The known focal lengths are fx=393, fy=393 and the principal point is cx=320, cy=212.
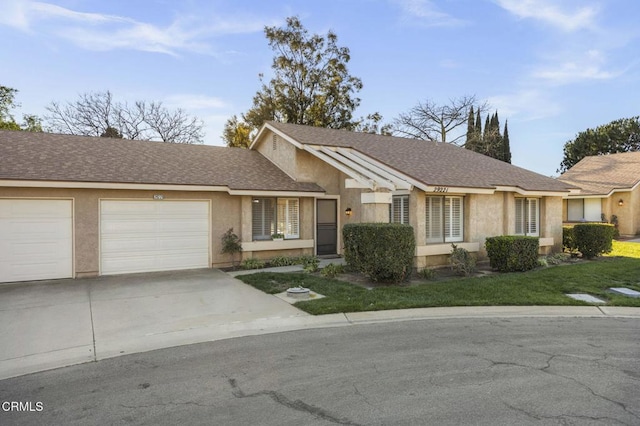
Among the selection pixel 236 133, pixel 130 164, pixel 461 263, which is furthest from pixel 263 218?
pixel 236 133

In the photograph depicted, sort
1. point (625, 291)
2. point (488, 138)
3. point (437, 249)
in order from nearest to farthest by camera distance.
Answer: point (625, 291)
point (437, 249)
point (488, 138)

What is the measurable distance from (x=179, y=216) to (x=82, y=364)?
8.01m

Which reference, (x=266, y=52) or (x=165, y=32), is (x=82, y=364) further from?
(x=266, y=52)

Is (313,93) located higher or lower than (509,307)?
higher

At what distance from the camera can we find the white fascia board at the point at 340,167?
11742 mm

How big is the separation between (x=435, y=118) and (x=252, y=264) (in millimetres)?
31295

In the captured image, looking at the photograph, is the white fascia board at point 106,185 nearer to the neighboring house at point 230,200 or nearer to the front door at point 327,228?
the neighboring house at point 230,200

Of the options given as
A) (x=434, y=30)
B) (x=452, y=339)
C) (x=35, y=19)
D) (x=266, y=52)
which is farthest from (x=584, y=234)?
(x=266, y=52)

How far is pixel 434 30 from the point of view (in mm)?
17781

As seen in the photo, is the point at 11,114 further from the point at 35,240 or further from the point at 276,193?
the point at 276,193

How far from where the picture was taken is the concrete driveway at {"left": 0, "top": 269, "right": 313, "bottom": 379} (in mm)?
5863

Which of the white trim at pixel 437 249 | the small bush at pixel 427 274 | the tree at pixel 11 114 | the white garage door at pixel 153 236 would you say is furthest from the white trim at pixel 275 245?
the tree at pixel 11 114

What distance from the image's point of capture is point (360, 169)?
510 inches

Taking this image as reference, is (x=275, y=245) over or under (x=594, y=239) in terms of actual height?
under
